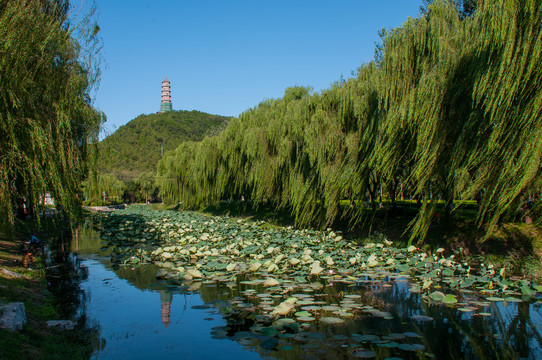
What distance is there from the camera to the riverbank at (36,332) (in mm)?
3387

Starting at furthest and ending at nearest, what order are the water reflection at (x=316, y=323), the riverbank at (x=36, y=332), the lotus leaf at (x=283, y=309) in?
the lotus leaf at (x=283, y=309) < the water reflection at (x=316, y=323) < the riverbank at (x=36, y=332)

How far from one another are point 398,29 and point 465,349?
292 inches

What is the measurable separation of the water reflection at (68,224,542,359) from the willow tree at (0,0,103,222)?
1.94 meters

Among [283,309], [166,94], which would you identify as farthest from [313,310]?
[166,94]

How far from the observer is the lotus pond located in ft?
13.1

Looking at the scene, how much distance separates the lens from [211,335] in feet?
14.4

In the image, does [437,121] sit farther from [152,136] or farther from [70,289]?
[152,136]

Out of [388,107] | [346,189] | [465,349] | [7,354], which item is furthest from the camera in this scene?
[346,189]

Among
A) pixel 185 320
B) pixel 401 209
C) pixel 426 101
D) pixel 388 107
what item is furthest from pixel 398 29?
pixel 185 320

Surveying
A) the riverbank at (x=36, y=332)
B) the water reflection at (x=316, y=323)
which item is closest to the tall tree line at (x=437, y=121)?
the water reflection at (x=316, y=323)

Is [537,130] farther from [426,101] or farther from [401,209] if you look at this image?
[401,209]

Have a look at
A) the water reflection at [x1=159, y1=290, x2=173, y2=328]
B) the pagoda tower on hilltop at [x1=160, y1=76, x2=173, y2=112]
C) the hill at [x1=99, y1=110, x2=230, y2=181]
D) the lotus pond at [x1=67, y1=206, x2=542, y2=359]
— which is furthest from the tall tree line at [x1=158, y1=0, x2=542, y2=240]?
the pagoda tower on hilltop at [x1=160, y1=76, x2=173, y2=112]

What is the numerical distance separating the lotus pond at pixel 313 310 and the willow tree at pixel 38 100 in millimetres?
1897

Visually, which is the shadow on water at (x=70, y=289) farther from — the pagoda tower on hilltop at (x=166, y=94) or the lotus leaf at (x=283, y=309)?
the pagoda tower on hilltop at (x=166, y=94)
